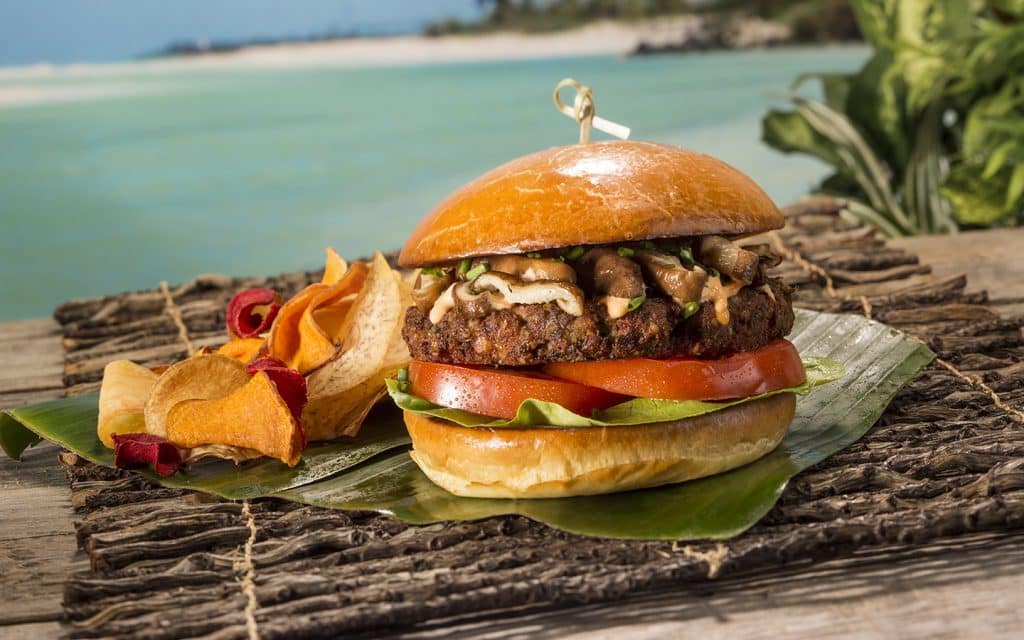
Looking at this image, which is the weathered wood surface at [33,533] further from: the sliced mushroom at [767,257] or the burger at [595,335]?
the sliced mushroom at [767,257]

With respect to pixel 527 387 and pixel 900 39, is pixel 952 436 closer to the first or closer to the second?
pixel 527 387

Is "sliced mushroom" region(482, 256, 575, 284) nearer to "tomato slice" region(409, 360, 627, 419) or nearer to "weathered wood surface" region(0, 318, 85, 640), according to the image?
"tomato slice" region(409, 360, 627, 419)

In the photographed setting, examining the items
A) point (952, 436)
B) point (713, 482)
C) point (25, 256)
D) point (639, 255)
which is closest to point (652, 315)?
point (639, 255)

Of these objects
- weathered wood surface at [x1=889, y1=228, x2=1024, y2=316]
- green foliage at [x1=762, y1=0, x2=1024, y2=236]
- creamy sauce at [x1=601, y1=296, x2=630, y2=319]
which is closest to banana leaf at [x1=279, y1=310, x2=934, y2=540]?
creamy sauce at [x1=601, y1=296, x2=630, y2=319]

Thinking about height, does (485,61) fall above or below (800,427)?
above

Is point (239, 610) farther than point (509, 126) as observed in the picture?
No

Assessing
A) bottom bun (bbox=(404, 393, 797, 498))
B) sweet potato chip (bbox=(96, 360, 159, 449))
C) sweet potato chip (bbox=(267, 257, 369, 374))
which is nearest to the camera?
bottom bun (bbox=(404, 393, 797, 498))
